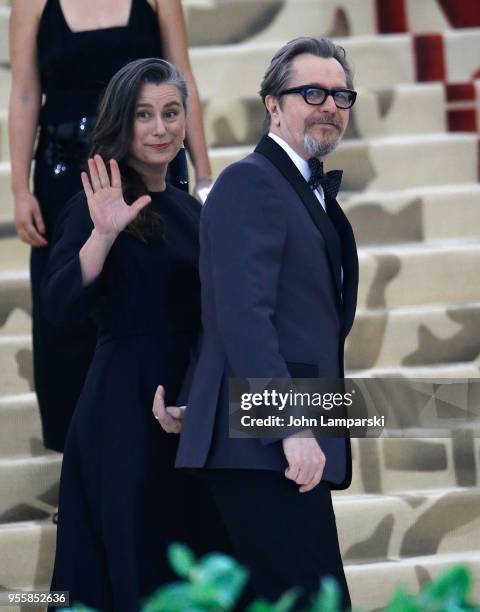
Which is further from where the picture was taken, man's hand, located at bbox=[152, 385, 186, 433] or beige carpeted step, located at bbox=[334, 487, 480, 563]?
beige carpeted step, located at bbox=[334, 487, 480, 563]

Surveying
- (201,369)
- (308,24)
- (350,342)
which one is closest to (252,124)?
(308,24)

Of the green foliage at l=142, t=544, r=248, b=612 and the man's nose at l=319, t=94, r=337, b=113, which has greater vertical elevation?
the man's nose at l=319, t=94, r=337, b=113

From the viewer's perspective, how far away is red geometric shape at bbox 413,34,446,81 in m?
5.47

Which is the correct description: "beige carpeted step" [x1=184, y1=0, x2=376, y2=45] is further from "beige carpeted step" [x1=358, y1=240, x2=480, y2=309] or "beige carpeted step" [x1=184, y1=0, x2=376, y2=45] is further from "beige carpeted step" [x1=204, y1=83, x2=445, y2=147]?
"beige carpeted step" [x1=358, y1=240, x2=480, y2=309]

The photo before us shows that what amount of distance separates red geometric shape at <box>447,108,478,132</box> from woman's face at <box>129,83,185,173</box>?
7.90 ft

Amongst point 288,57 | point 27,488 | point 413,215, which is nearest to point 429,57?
point 413,215

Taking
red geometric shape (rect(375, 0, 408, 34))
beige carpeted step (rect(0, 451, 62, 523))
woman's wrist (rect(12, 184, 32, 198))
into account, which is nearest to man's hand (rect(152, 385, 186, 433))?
woman's wrist (rect(12, 184, 32, 198))

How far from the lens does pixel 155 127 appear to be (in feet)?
10.1

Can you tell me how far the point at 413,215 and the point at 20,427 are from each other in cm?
163

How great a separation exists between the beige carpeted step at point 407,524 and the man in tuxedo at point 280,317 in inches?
51.6

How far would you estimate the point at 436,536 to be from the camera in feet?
13.5

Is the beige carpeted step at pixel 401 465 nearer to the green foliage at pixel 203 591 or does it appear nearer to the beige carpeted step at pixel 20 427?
the beige carpeted step at pixel 20 427

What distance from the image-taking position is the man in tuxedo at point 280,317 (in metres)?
2.63

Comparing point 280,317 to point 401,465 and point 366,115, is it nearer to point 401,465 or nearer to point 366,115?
point 401,465
